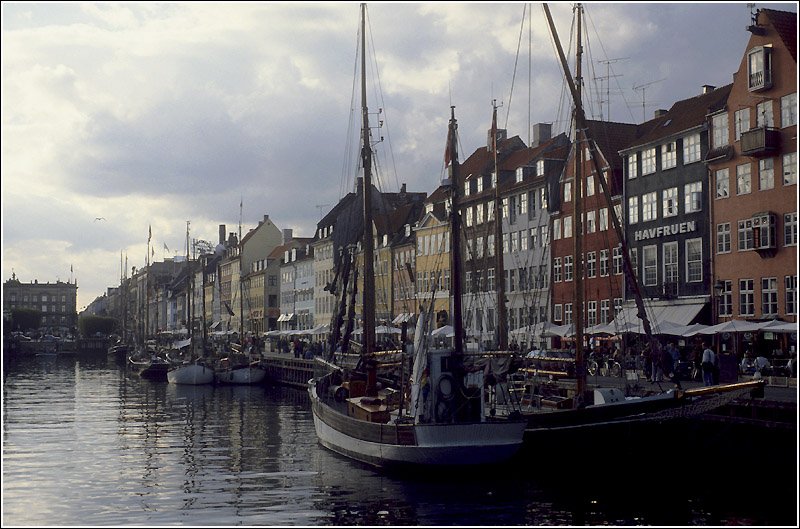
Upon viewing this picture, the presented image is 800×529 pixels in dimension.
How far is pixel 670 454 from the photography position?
36.7 metres

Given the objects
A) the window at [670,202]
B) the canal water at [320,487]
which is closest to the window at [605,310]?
the window at [670,202]

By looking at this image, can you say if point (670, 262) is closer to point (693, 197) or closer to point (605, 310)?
point (693, 197)

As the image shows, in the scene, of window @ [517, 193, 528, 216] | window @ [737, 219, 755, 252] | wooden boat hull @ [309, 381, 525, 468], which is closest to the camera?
wooden boat hull @ [309, 381, 525, 468]

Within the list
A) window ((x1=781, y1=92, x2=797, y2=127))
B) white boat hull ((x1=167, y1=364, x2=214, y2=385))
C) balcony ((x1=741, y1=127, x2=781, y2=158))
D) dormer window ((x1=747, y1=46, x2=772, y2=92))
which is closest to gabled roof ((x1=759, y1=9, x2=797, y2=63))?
dormer window ((x1=747, y1=46, x2=772, y2=92))

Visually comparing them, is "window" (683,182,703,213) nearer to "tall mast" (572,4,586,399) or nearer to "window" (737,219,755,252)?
"window" (737,219,755,252)

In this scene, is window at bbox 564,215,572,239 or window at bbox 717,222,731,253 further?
window at bbox 564,215,572,239

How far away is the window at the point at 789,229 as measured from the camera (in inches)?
2282

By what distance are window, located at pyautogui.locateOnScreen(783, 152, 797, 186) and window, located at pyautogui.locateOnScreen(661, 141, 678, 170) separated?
36.4ft

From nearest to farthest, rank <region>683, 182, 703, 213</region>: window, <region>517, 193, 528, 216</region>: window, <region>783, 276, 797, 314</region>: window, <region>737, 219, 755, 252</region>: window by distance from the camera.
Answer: <region>783, 276, 797, 314</region>: window → <region>737, 219, 755, 252</region>: window → <region>683, 182, 703, 213</region>: window → <region>517, 193, 528, 216</region>: window

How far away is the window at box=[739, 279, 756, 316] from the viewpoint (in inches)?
2404

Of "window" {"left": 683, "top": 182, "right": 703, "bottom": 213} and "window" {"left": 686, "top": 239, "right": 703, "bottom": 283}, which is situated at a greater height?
"window" {"left": 683, "top": 182, "right": 703, "bottom": 213}

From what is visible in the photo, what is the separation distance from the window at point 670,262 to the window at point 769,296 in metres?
8.69

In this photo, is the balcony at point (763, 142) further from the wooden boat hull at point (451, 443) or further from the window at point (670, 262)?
the wooden boat hull at point (451, 443)


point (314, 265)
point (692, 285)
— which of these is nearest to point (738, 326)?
point (692, 285)
